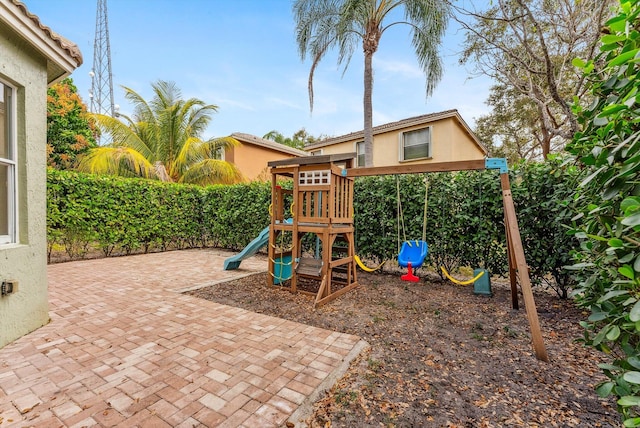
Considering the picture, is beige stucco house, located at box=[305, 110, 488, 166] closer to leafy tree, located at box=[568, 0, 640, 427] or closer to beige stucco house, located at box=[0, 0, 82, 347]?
beige stucco house, located at box=[0, 0, 82, 347]

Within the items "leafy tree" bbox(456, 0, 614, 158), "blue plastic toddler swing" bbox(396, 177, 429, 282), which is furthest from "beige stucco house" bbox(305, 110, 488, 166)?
"blue plastic toddler swing" bbox(396, 177, 429, 282)

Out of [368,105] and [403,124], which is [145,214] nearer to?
[368,105]

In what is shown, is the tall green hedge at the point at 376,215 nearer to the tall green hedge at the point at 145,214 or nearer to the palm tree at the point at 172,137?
the tall green hedge at the point at 145,214

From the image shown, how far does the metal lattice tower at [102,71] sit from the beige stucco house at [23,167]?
20.0 m

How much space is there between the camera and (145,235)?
8.49 meters

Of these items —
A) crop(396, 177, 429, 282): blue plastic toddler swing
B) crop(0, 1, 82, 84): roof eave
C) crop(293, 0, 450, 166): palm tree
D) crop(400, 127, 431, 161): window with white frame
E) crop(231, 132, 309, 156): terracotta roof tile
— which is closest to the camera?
crop(0, 1, 82, 84): roof eave

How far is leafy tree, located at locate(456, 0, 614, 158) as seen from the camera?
5.90 m

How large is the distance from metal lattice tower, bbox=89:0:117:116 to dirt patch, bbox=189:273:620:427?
71.3 feet

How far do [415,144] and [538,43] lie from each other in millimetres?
4665

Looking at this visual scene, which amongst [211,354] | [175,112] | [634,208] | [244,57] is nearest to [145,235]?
[175,112]

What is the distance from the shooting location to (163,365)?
2.48m

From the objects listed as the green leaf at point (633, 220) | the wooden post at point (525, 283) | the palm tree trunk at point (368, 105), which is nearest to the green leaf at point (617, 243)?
the green leaf at point (633, 220)

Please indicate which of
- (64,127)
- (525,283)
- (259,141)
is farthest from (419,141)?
(64,127)

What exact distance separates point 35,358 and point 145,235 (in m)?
6.57
